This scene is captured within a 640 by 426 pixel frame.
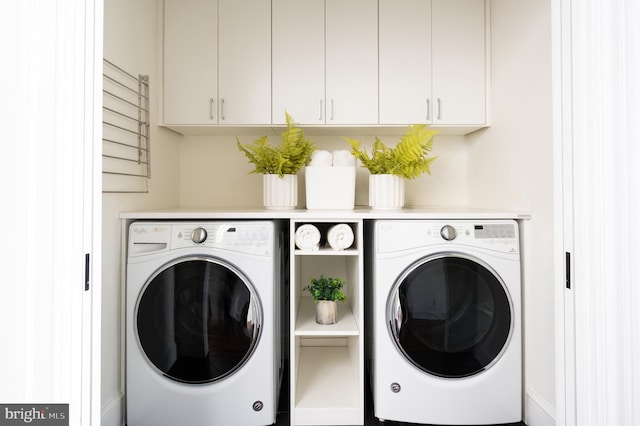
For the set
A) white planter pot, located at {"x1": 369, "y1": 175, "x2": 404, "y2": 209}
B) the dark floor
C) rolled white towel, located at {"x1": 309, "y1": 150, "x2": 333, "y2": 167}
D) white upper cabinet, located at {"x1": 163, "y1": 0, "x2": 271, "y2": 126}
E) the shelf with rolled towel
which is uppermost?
white upper cabinet, located at {"x1": 163, "y1": 0, "x2": 271, "y2": 126}

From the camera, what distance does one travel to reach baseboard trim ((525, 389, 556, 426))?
1.51 m

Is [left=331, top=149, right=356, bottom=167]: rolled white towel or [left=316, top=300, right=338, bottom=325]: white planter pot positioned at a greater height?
[left=331, top=149, right=356, bottom=167]: rolled white towel

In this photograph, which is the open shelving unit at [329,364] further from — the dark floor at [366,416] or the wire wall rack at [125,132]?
the wire wall rack at [125,132]

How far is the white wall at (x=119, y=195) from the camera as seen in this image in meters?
1.58

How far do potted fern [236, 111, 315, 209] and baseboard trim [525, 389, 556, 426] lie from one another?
4.62 feet

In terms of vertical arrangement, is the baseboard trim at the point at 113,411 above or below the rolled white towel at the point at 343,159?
below

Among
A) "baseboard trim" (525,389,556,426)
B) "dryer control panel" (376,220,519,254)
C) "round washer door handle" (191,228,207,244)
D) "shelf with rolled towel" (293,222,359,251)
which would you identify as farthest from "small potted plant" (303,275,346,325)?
"baseboard trim" (525,389,556,426)

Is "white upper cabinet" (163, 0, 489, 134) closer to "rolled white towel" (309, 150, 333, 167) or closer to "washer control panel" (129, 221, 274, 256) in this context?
"rolled white towel" (309, 150, 333, 167)

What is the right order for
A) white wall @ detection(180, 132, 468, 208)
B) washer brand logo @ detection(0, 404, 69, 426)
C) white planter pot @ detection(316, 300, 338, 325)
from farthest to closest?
white wall @ detection(180, 132, 468, 208) < white planter pot @ detection(316, 300, 338, 325) < washer brand logo @ detection(0, 404, 69, 426)

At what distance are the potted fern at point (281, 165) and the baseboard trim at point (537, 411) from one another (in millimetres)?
1408

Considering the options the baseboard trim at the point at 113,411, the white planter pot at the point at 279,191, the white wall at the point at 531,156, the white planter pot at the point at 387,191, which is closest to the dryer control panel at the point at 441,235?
the white wall at the point at 531,156

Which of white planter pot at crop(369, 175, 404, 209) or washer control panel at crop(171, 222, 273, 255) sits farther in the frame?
white planter pot at crop(369, 175, 404, 209)

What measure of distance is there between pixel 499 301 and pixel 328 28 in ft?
5.36

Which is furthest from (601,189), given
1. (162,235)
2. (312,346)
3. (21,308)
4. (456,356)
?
(312,346)
